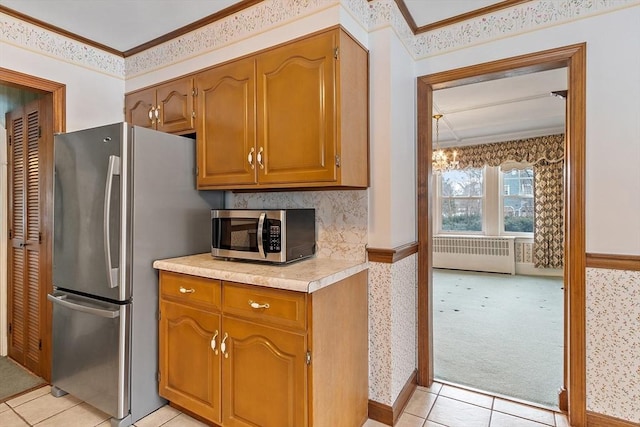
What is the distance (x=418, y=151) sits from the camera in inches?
92.6

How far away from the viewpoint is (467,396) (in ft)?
7.39

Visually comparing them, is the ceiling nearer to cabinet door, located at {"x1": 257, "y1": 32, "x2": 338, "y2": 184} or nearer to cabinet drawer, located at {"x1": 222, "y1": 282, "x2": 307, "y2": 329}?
cabinet door, located at {"x1": 257, "y1": 32, "x2": 338, "y2": 184}

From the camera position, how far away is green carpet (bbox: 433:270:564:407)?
8.05 feet

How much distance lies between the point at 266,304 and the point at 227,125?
1.16 metres

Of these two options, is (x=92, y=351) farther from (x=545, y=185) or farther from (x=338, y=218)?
(x=545, y=185)

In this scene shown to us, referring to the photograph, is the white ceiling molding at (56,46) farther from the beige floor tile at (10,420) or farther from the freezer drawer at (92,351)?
the beige floor tile at (10,420)

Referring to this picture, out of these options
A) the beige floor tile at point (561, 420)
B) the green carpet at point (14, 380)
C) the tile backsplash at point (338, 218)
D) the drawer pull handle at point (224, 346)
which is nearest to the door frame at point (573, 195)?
the beige floor tile at point (561, 420)

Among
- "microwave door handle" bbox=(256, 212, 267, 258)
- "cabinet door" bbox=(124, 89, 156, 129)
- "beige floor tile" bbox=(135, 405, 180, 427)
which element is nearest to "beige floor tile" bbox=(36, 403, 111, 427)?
"beige floor tile" bbox=(135, 405, 180, 427)

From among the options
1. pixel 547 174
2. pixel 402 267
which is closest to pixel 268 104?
pixel 402 267

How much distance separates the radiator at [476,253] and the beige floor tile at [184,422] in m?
5.73

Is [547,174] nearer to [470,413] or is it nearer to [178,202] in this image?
[470,413]

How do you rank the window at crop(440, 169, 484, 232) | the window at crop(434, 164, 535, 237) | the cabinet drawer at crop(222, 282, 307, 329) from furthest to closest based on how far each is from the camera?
the window at crop(440, 169, 484, 232)
the window at crop(434, 164, 535, 237)
the cabinet drawer at crop(222, 282, 307, 329)

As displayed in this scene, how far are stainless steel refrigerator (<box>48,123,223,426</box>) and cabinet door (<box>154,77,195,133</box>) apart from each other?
0.19 meters

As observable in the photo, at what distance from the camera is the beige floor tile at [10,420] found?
6.32ft
